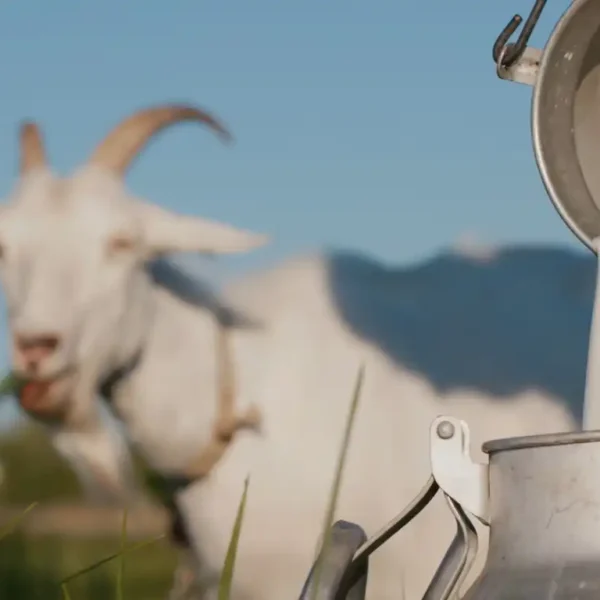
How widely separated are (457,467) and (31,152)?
8.37 ft

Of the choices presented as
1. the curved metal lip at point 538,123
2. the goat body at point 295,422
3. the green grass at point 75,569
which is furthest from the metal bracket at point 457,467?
the goat body at point 295,422

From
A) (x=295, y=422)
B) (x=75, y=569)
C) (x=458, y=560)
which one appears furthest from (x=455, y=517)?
(x=295, y=422)

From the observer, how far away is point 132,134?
3.11 metres

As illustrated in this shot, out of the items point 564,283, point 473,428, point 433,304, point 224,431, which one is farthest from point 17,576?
point 564,283

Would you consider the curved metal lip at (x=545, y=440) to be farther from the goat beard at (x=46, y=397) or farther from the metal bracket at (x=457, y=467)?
the goat beard at (x=46, y=397)

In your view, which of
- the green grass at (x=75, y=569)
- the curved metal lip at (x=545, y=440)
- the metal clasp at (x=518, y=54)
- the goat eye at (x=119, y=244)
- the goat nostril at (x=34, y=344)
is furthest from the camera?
the goat eye at (x=119, y=244)

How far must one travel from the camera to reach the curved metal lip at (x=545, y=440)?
0.65 m

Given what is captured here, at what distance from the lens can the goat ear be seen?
9.73 ft

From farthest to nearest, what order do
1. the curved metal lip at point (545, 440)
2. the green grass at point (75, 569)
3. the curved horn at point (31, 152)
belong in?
the curved horn at point (31, 152) < the green grass at point (75, 569) < the curved metal lip at point (545, 440)

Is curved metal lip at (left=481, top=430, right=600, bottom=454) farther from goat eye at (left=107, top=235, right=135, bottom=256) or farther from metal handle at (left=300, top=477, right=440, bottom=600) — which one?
goat eye at (left=107, top=235, right=135, bottom=256)

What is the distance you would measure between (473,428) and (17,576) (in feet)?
3.03

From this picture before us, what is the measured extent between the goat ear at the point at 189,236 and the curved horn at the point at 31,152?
0.81ft

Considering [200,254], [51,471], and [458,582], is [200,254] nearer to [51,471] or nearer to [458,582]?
[51,471]

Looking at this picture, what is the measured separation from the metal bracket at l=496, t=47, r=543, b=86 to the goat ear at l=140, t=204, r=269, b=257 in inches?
80.2
